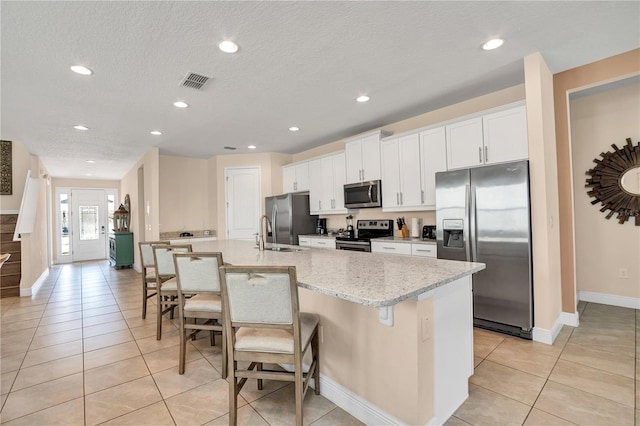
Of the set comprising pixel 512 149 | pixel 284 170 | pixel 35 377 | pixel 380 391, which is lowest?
pixel 35 377

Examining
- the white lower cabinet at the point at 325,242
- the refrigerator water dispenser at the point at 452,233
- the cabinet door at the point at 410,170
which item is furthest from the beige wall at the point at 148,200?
the refrigerator water dispenser at the point at 452,233

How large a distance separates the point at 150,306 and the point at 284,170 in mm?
3378

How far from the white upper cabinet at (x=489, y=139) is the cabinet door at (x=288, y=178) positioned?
316 centimetres

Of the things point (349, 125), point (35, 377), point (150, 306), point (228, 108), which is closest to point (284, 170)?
point (349, 125)

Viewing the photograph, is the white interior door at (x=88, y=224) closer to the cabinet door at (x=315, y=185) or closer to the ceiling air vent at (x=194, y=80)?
the cabinet door at (x=315, y=185)

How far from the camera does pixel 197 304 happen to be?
2277 mm

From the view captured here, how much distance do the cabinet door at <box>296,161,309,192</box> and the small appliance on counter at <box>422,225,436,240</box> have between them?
2413 mm

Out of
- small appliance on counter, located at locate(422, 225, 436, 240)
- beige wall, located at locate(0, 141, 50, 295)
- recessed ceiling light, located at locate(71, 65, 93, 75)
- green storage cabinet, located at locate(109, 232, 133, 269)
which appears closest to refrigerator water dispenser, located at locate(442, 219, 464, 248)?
small appliance on counter, located at locate(422, 225, 436, 240)

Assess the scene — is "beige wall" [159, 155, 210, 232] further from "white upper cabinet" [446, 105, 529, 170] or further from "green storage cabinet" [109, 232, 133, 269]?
"white upper cabinet" [446, 105, 529, 170]

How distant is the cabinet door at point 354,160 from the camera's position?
15.1 feet

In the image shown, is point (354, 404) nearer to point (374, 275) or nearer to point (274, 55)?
point (374, 275)

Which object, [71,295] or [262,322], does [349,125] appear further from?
[71,295]

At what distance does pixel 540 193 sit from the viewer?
105 inches

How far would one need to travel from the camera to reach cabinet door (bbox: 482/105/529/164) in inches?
112
